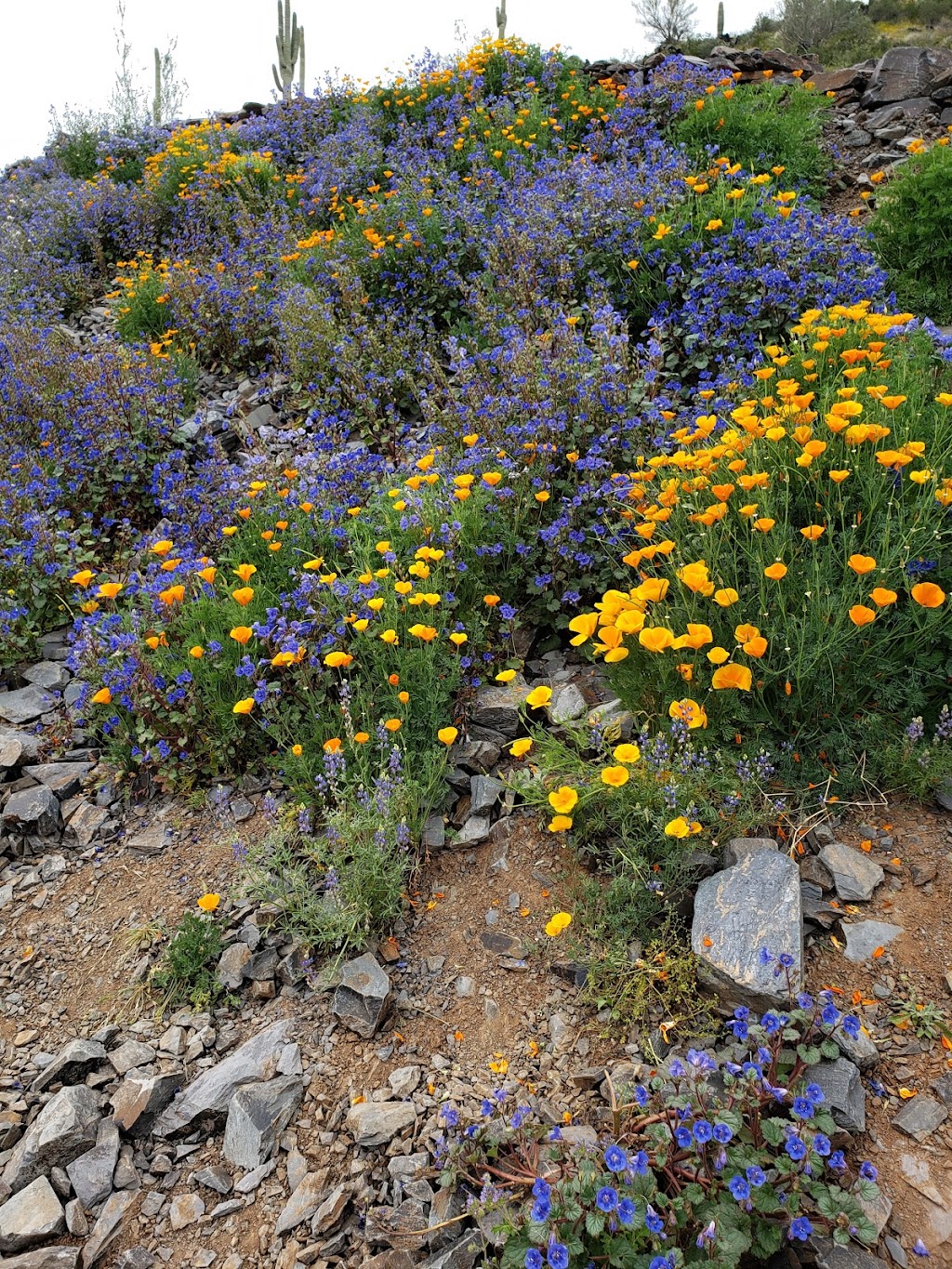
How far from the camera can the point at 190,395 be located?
6.77m

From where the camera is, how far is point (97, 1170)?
2490mm

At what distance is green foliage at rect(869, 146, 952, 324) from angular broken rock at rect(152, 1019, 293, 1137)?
5.93 m

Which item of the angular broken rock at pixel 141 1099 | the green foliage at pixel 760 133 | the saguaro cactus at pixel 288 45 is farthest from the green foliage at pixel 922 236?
the saguaro cactus at pixel 288 45

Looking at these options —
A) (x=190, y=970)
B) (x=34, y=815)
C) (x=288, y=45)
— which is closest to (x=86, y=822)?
(x=34, y=815)

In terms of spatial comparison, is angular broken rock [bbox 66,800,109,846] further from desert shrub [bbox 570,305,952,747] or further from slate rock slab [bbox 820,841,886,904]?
slate rock slab [bbox 820,841,886,904]

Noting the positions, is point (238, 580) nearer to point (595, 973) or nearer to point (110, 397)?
point (110, 397)

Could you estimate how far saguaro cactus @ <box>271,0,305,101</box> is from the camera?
16.8m

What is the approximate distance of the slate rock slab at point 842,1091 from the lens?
7.07 feet

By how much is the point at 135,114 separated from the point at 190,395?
13.5 m

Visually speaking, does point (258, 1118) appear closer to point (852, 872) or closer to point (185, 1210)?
point (185, 1210)

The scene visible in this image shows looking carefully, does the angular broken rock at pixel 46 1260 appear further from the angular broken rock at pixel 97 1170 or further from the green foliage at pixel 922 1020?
the green foliage at pixel 922 1020

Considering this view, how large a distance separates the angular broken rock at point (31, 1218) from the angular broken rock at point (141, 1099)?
0.79 ft

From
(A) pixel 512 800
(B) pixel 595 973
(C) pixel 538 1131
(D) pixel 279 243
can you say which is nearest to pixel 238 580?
(A) pixel 512 800

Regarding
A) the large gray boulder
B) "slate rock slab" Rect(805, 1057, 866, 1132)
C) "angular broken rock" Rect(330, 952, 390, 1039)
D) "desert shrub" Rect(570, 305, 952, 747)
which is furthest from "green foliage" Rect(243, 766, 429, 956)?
the large gray boulder
